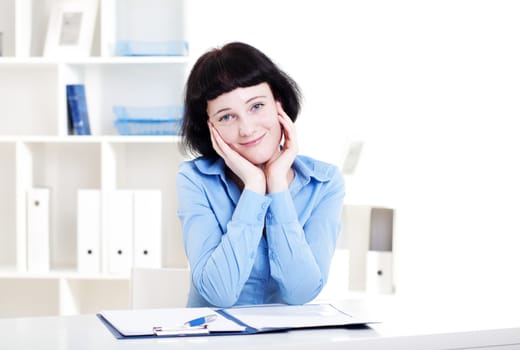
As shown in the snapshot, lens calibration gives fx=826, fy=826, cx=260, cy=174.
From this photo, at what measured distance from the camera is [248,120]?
2.21m

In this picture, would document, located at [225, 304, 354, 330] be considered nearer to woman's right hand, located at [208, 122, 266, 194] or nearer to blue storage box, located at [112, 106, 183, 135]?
woman's right hand, located at [208, 122, 266, 194]

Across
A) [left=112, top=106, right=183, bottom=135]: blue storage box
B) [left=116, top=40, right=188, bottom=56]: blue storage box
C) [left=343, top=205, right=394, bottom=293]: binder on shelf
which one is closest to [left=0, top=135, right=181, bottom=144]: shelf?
[left=112, top=106, right=183, bottom=135]: blue storage box

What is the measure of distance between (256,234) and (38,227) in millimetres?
1820

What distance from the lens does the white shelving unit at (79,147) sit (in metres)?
3.84

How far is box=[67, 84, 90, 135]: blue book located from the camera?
3.65 metres

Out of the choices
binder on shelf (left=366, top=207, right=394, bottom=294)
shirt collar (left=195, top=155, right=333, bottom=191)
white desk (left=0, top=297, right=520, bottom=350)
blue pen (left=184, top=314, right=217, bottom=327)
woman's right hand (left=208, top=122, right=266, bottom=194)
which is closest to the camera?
white desk (left=0, top=297, right=520, bottom=350)

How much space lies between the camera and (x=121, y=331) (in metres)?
1.60

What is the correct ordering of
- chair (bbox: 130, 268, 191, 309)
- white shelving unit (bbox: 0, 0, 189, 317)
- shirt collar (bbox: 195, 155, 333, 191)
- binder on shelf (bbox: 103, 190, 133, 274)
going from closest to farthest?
shirt collar (bbox: 195, 155, 333, 191)
chair (bbox: 130, 268, 191, 309)
binder on shelf (bbox: 103, 190, 133, 274)
white shelving unit (bbox: 0, 0, 189, 317)

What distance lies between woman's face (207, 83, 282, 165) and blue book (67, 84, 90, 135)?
1526 mm

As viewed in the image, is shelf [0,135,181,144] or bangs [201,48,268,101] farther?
shelf [0,135,181,144]

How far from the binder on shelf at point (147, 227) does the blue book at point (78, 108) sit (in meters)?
0.40

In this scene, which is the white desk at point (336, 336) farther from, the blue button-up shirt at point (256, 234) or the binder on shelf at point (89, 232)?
the binder on shelf at point (89, 232)

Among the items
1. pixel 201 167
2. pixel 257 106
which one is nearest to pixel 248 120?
pixel 257 106

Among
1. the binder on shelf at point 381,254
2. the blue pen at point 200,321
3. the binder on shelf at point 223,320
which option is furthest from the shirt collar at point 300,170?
the binder on shelf at point 381,254
